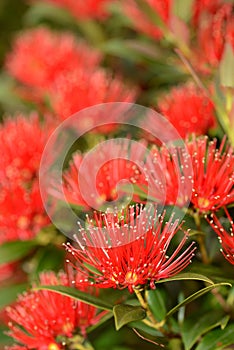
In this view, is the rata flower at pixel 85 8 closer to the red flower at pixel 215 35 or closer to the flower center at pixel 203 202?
the red flower at pixel 215 35

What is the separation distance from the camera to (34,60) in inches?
46.2

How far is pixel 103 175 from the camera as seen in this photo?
2.41 ft

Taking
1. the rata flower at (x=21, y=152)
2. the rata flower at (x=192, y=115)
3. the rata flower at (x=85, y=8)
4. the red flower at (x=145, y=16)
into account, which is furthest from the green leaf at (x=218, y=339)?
the rata flower at (x=85, y=8)

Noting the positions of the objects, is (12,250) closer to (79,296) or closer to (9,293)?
(9,293)

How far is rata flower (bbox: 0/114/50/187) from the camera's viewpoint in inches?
35.7

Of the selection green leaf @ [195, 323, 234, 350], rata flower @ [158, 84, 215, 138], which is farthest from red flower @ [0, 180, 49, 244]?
green leaf @ [195, 323, 234, 350]

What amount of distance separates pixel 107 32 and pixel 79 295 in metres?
0.94

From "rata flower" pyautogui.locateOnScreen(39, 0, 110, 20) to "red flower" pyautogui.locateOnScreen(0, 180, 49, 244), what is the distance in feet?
1.98

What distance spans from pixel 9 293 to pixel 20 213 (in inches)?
5.2

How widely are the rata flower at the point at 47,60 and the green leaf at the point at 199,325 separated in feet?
2.06

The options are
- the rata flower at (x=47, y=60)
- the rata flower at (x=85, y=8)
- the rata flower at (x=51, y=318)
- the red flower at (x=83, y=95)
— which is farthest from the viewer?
the rata flower at (x=85, y=8)

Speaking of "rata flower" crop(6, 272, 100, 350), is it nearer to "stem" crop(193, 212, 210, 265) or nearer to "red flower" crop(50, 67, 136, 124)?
"stem" crop(193, 212, 210, 265)

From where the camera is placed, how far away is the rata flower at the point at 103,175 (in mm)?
721

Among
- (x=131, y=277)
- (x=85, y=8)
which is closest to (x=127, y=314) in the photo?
(x=131, y=277)
